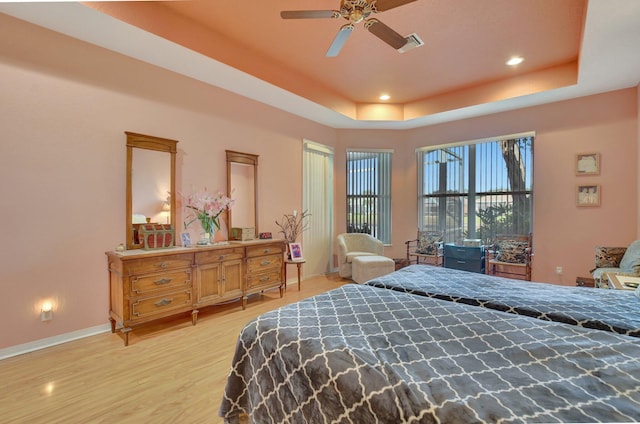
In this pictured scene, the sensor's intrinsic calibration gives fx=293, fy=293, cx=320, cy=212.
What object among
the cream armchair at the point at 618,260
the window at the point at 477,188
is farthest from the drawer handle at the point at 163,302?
the cream armchair at the point at 618,260

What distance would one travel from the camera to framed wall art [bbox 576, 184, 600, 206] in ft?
13.6

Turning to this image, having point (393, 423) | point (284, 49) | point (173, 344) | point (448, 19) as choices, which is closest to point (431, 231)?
point (448, 19)

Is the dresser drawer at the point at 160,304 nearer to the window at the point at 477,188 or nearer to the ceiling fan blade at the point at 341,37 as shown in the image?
the ceiling fan blade at the point at 341,37

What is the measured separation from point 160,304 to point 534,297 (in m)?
3.18

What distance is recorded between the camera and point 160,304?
2904 millimetres

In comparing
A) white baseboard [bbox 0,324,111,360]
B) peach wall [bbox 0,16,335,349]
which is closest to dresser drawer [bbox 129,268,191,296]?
peach wall [bbox 0,16,335,349]

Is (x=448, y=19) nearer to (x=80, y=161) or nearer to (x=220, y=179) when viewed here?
(x=220, y=179)

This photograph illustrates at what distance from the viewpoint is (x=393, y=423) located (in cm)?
96

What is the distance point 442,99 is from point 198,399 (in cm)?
517

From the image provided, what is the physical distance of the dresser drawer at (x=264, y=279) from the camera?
3.76 m

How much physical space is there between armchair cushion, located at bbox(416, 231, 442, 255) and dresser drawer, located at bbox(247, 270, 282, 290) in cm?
278

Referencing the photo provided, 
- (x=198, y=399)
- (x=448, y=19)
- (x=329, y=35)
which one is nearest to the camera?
(x=198, y=399)

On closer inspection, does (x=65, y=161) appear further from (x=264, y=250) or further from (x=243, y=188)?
(x=264, y=250)

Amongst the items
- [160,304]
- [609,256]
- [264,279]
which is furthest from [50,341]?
[609,256]
